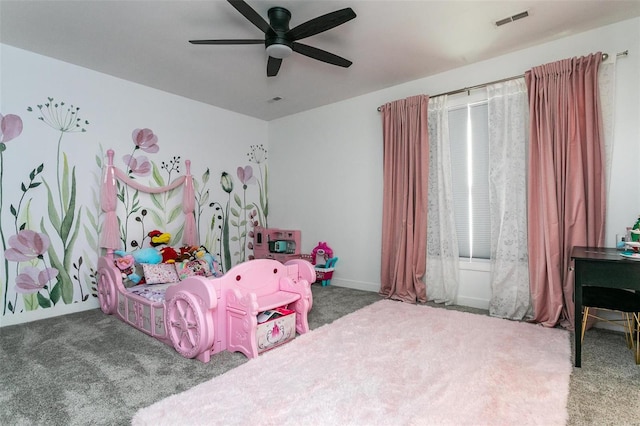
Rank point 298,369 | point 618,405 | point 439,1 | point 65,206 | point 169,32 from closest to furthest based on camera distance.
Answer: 1. point 618,405
2. point 298,369
3. point 439,1
4. point 169,32
5. point 65,206

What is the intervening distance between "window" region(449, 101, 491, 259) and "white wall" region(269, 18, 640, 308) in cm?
26

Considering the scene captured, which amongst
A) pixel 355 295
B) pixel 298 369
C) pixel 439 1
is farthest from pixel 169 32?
pixel 355 295

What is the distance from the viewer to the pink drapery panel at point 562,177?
2.81 metres

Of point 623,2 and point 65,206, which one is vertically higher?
point 623,2

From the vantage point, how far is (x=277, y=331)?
2.54 metres

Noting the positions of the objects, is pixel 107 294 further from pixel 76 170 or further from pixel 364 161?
pixel 364 161

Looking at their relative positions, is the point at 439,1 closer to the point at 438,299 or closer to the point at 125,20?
the point at 125,20

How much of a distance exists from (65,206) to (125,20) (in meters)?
2.05

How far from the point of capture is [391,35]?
9.69 ft

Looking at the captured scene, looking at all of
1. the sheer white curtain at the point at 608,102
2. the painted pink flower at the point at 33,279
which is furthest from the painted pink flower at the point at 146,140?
the sheer white curtain at the point at 608,102

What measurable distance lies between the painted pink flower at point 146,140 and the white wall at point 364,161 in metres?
1.93

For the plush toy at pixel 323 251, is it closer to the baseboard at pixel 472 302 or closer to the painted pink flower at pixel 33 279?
the baseboard at pixel 472 302

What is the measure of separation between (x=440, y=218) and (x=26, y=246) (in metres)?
4.33

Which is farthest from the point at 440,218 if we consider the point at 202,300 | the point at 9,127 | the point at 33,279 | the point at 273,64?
the point at 9,127
